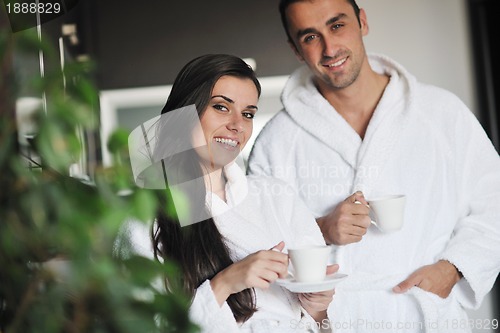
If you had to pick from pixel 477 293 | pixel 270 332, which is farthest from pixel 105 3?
pixel 477 293

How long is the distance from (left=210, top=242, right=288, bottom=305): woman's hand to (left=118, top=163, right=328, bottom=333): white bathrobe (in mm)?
20

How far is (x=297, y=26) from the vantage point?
125cm

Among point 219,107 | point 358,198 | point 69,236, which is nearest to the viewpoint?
point 69,236

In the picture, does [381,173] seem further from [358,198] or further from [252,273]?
[252,273]

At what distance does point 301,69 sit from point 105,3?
0.38m

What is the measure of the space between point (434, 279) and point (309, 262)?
370mm

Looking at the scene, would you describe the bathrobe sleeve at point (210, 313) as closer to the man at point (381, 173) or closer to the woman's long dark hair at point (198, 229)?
the woman's long dark hair at point (198, 229)

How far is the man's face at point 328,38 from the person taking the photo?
1239mm

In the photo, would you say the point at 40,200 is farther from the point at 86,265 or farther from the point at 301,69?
the point at 301,69

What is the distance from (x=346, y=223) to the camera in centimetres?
125

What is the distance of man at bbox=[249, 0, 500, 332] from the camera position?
1259 millimetres

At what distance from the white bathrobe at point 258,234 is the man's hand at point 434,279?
0.19m

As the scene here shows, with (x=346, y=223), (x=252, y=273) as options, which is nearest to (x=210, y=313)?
(x=252, y=273)

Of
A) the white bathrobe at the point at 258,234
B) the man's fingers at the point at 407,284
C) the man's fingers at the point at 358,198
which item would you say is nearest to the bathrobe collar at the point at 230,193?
the white bathrobe at the point at 258,234
